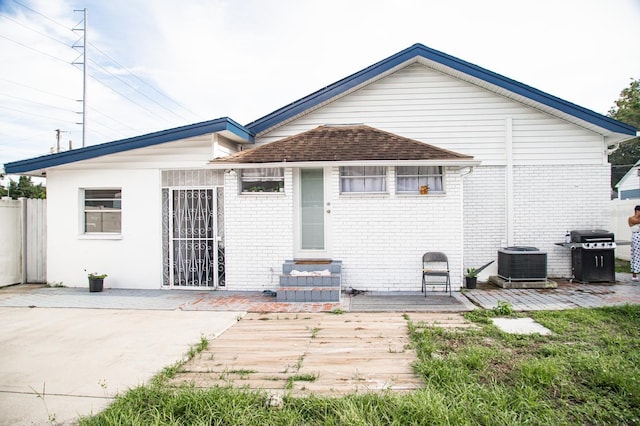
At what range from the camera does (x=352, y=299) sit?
315 inches

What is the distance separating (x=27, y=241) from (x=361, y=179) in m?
8.48

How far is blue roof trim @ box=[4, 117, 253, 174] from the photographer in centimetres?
872

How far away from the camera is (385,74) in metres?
10.3

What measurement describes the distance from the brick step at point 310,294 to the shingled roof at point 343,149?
267 cm

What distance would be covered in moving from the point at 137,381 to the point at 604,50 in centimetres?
839

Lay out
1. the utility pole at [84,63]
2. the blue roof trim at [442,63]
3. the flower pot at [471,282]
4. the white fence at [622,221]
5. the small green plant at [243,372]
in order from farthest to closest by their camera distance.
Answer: the utility pole at [84,63]
the white fence at [622,221]
the blue roof trim at [442,63]
the flower pot at [471,282]
the small green plant at [243,372]

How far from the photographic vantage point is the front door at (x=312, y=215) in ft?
29.2

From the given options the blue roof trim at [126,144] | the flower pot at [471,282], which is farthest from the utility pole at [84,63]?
the flower pot at [471,282]

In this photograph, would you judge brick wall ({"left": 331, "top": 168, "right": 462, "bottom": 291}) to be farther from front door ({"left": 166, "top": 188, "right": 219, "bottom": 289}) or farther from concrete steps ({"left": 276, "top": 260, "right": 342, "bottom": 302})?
front door ({"left": 166, "top": 188, "right": 219, "bottom": 289})

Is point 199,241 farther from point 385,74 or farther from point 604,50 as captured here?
point 604,50

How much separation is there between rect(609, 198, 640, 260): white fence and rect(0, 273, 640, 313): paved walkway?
5.25 meters

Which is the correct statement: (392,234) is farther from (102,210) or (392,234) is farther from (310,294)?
(102,210)

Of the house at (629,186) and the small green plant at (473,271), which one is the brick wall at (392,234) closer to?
the small green plant at (473,271)

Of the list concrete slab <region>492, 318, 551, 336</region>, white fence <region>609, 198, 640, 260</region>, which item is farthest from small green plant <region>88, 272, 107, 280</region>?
white fence <region>609, 198, 640, 260</region>
